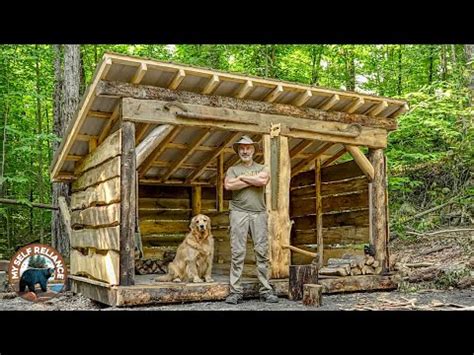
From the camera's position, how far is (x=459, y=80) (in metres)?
12.7

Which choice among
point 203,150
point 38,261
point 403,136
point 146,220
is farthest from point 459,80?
point 38,261

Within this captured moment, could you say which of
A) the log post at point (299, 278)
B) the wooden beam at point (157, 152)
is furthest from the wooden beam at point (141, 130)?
the log post at point (299, 278)

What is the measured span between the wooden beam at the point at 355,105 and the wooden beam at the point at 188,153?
227 centimetres

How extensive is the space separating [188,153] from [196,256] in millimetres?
2464

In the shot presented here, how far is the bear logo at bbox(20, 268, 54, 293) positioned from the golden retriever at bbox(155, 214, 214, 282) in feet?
8.01

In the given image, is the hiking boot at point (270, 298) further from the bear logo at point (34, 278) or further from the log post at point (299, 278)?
the bear logo at point (34, 278)

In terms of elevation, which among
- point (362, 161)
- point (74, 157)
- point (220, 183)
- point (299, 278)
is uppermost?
Result: point (74, 157)

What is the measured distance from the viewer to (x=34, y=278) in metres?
8.61

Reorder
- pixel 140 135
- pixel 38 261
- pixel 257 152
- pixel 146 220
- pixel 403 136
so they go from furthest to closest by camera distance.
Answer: pixel 403 136 → pixel 146 220 → pixel 257 152 → pixel 38 261 → pixel 140 135

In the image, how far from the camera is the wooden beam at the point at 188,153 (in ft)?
28.7

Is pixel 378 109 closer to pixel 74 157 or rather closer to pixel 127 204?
pixel 127 204

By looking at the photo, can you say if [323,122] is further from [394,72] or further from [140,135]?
[394,72]

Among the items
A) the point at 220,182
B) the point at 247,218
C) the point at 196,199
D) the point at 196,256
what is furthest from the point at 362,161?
the point at 196,199

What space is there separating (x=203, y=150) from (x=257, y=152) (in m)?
1.01
